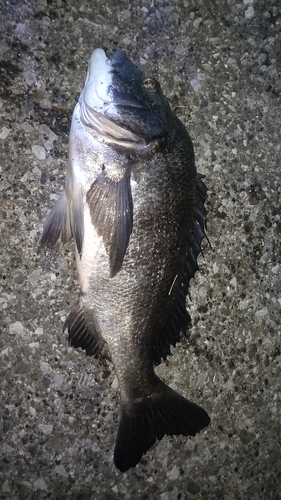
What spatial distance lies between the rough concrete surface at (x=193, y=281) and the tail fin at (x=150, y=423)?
0.20m

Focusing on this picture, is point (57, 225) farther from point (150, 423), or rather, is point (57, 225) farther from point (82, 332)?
point (150, 423)

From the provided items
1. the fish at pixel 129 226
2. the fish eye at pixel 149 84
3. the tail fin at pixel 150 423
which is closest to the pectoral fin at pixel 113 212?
the fish at pixel 129 226

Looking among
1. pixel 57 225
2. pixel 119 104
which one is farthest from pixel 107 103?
pixel 57 225

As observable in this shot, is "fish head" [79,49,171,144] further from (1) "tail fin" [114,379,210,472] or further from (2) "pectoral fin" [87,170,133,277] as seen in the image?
(1) "tail fin" [114,379,210,472]

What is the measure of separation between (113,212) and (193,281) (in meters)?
0.66

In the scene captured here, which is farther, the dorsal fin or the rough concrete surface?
the rough concrete surface

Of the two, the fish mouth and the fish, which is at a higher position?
the fish mouth

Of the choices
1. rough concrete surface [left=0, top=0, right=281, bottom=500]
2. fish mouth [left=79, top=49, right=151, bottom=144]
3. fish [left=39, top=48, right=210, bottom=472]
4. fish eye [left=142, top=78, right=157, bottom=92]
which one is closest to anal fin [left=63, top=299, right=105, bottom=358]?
fish [left=39, top=48, right=210, bottom=472]

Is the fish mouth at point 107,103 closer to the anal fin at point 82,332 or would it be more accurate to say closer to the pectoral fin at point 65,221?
the pectoral fin at point 65,221

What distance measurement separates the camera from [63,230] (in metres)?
1.67

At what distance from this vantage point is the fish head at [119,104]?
1.51 metres

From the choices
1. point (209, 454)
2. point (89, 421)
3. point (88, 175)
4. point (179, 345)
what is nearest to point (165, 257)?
point (88, 175)

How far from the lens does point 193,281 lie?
1988 mm

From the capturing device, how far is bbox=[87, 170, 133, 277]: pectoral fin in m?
1.48
